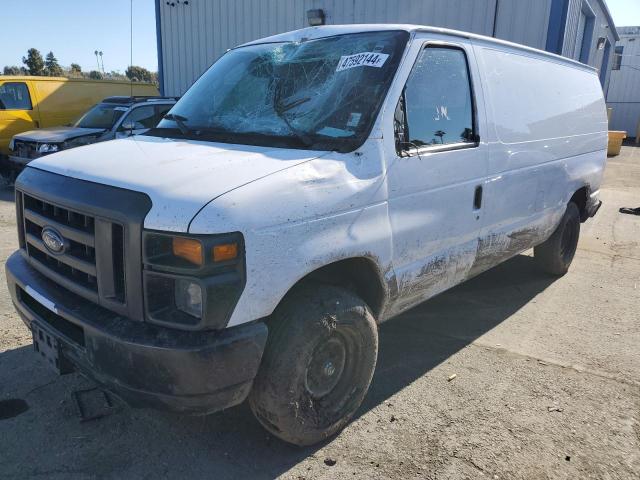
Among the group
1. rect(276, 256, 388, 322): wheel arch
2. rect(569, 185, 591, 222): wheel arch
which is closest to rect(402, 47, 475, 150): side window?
rect(276, 256, 388, 322): wheel arch

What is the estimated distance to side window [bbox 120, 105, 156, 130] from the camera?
32.1 feet

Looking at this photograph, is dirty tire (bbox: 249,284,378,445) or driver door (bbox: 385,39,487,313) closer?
dirty tire (bbox: 249,284,378,445)

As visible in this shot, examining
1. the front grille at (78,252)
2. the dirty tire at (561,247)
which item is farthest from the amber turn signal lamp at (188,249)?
the dirty tire at (561,247)

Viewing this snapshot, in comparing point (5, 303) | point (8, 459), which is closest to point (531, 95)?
point (8, 459)

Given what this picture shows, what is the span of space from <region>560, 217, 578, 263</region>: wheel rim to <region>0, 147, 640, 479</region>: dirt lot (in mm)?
1037

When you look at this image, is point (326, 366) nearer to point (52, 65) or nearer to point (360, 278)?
point (360, 278)

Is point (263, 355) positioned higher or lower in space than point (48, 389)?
higher

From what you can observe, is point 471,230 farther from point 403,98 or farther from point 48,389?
point 48,389

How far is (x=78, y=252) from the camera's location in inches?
99.4

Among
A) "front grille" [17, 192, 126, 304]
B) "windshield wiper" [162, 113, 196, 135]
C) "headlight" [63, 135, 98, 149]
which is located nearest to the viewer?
"front grille" [17, 192, 126, 304]

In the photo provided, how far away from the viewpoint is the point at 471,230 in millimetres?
3633

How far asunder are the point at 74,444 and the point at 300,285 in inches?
58.3

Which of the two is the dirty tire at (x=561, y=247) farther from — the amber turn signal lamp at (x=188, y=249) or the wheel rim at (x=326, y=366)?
the amber turn signal lamp at (x=188, y=249)

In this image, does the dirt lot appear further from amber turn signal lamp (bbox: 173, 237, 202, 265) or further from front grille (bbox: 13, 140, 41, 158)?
front grille (bbox: 13, 140, 41, 158)
